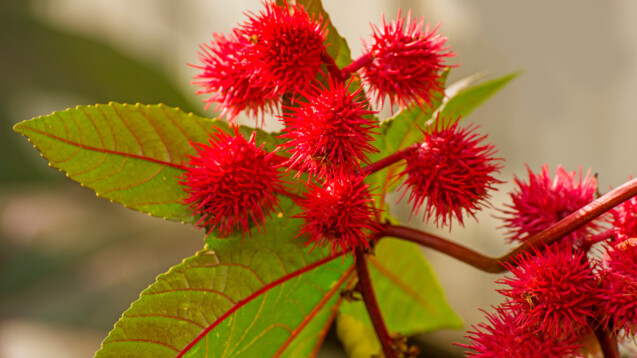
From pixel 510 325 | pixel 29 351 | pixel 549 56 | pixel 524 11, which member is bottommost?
pixel 29 351

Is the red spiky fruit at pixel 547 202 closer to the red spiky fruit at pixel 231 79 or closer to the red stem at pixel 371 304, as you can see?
the red stem at pixel 371 304

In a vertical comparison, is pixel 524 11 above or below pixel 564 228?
above

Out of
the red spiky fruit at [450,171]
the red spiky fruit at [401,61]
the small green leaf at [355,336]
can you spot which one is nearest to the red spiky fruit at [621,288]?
the red spiky fruit at [450,171]

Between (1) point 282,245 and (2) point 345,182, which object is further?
(1) point 282,245

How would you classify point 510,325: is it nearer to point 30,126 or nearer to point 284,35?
point 284,35

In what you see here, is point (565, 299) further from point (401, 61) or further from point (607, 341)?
point (401, 61)

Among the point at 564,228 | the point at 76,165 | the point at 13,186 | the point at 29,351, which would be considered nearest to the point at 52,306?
the point at 29,351

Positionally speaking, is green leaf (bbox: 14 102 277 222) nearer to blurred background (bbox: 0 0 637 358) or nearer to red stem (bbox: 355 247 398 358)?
red stem (bbox: 355 247 398 358)
